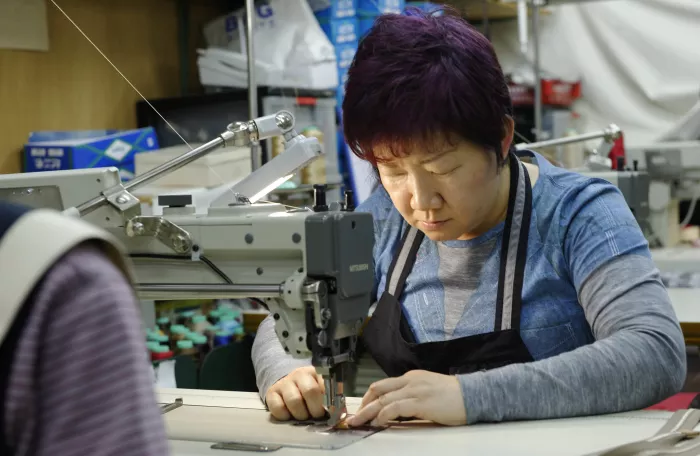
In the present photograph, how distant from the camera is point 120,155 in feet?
8.54

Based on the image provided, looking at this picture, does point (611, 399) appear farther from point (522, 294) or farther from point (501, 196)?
point (501, 196)

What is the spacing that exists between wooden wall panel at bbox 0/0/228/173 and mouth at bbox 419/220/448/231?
1440 mm

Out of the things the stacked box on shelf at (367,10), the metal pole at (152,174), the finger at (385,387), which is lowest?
the finger at (385,387)

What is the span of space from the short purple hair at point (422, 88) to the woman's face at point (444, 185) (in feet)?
0.06

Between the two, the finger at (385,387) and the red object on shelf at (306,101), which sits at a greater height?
the red object on shelf at (306,101)

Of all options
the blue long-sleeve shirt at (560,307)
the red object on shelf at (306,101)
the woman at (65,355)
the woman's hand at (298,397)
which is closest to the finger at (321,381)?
the woman's hand at (298,397)

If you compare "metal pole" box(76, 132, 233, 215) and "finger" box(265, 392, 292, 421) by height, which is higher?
"metal pole" box(76, 132, 233, 215)

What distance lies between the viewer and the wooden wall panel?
8.77 feet

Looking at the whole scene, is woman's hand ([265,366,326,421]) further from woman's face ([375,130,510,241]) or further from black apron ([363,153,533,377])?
woman's face ([375,130,510,241])

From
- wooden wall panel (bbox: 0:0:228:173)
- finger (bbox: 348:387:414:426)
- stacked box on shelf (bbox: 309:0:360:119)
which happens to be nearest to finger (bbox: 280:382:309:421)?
finger (bbox: 348:387:414:426)

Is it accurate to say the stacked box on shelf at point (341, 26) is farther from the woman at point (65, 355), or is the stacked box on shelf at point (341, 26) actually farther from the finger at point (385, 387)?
the woman at point (65, 355)

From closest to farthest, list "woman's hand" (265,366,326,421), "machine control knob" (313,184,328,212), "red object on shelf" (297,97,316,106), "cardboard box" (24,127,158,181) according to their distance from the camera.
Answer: "machine control knob" (313,184,328,212), "woman's hand" (265,366,326,421), "cardboard box" (24,127,158,181), "red object on shelf" (297,97,316,106)

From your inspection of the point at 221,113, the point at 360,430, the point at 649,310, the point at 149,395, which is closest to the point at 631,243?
the point at 649,310

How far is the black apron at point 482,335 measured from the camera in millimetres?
1483
